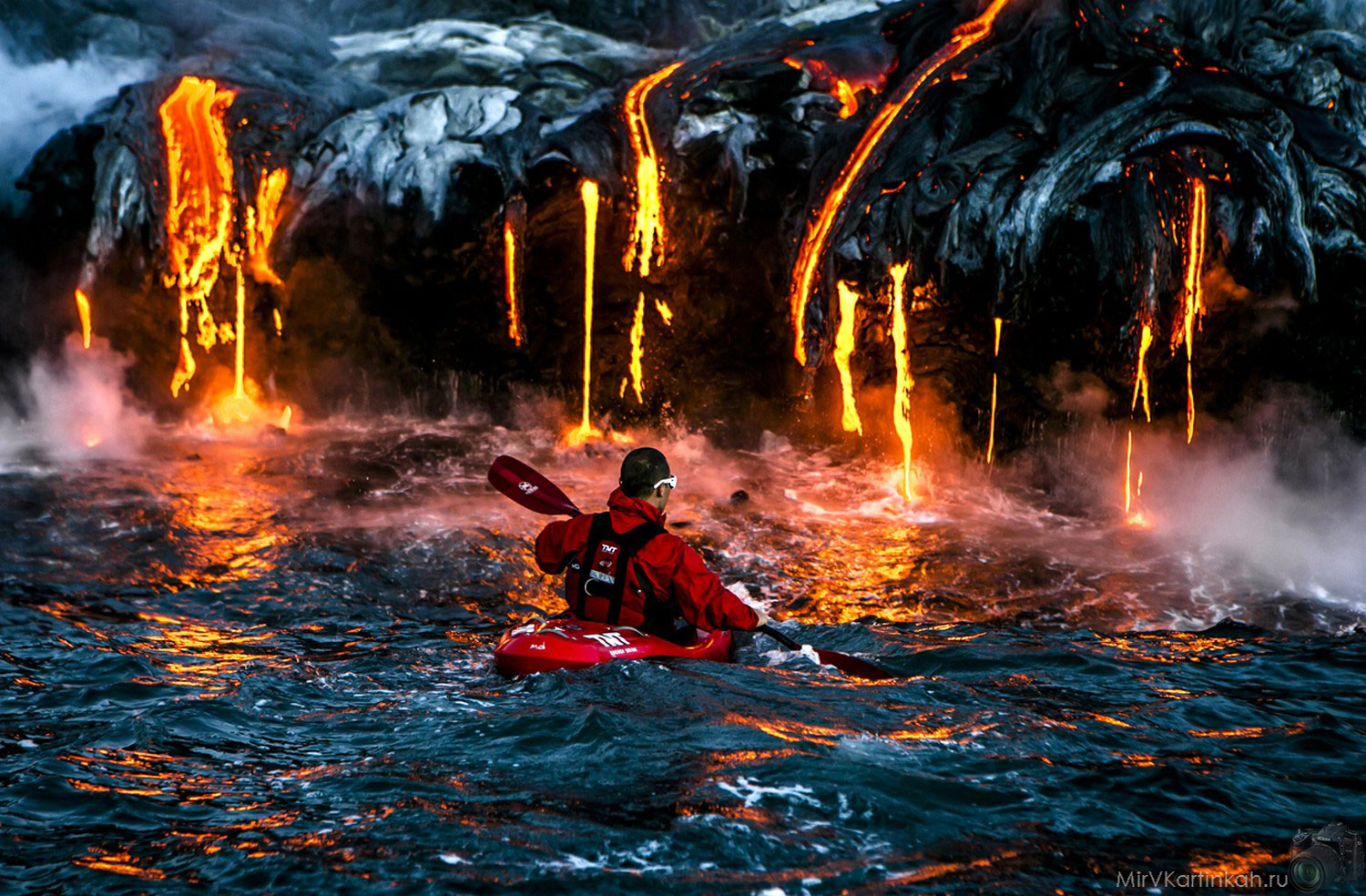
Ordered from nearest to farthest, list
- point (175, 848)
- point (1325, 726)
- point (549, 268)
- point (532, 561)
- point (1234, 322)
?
point (175, 848)
point (1325, 726)
point (532, 561)
point (1234, 322)
point (549, 268)

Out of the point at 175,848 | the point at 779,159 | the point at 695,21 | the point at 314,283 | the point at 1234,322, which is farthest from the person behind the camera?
the point at 695,21

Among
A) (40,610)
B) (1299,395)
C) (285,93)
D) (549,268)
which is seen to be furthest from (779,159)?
(40,610)

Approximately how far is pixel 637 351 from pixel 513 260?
5.47 ft

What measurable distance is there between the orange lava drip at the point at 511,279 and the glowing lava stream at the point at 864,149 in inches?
125

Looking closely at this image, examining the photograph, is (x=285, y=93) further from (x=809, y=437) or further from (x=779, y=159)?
(x=809, y=437)

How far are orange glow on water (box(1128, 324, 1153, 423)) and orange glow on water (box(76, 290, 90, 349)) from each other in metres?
11.4

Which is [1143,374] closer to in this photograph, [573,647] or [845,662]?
[845,662]

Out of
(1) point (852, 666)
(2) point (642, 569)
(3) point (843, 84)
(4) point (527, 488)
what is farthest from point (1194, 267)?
(2) point (642, 569)

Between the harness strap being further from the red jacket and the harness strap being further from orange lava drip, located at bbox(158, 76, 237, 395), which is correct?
orange lava drip, located at bbox(158, 76, 237, 395)

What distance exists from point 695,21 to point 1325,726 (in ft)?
42.0

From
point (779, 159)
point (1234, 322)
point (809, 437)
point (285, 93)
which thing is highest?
point (285, 93)

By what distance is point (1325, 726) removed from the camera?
4.42 m

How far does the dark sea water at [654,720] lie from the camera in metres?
3.10

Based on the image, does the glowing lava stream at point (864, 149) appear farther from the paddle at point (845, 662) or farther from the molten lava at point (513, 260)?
the paddle at point (845, 662)
